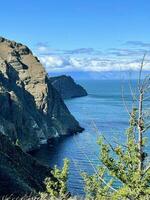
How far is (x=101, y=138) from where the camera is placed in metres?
18.4

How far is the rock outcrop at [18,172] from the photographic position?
3503cm

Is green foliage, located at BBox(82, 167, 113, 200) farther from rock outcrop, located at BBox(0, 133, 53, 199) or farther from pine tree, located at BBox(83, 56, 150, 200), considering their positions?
rock outcrop, located at BBox(0, 133, 53, 199)

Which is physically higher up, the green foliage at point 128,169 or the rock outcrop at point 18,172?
the green foliage at point 128,169

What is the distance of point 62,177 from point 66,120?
17476cm

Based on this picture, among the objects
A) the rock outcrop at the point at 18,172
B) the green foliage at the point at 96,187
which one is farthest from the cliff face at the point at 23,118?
the green foliage at the point at 96,187

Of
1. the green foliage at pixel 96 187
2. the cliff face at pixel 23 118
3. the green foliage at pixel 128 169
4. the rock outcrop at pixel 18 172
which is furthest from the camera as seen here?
the cliff face at pixel 23 118

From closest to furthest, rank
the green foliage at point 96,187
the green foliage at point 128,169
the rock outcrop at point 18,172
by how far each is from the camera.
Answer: the green foliage at point 128,169 < the green foliage at point 96,187 < the rock outcrop at point 18,172

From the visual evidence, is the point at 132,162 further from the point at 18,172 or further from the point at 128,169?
the point at 18,172

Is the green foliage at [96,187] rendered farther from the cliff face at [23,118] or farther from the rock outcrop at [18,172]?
the cliff face at [23,118]

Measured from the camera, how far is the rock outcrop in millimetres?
35031

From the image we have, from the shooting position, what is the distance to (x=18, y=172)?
42.6 m

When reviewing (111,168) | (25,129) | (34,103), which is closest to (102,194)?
(111,168)

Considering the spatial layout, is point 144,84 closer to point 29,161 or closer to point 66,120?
point 29,161

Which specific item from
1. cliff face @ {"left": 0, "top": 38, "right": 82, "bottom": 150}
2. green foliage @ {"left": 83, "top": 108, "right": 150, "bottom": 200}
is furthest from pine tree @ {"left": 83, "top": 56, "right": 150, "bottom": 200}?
cliff face @ {"left": 0, "top": 38, "right": 82, "bottom": 150}
